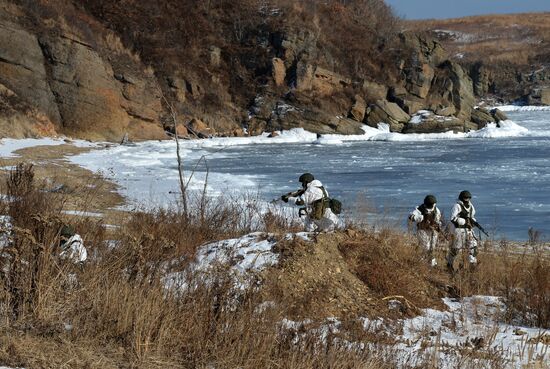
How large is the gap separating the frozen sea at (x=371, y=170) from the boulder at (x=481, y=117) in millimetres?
6744

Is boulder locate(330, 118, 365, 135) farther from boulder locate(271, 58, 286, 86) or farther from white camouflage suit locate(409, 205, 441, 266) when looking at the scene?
white camouflage suit locate(409, 205, 441, 266)

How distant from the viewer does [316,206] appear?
8.95 metres

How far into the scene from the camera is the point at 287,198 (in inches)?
372

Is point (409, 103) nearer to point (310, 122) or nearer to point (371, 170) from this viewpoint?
point (310, 122)

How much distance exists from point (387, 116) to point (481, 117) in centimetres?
919

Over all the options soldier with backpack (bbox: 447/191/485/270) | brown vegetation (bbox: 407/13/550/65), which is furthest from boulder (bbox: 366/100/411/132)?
brown vegetation (bbox: 407/13/550/65)

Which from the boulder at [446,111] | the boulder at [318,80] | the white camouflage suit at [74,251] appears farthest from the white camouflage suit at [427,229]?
the boulder at [446,111]

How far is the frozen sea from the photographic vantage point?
17.0 meters

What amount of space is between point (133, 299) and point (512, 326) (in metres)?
4.04

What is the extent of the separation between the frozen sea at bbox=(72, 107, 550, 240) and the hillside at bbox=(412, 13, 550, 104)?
39.1 m

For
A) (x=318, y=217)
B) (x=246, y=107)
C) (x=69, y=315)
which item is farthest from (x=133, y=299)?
(x=246, y=107)

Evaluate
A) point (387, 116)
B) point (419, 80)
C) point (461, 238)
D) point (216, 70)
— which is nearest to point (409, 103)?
point (387, 116)

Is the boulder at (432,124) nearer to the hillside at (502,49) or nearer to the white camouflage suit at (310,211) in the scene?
the hillside at (502,49)

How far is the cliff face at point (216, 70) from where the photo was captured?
3491 cm
